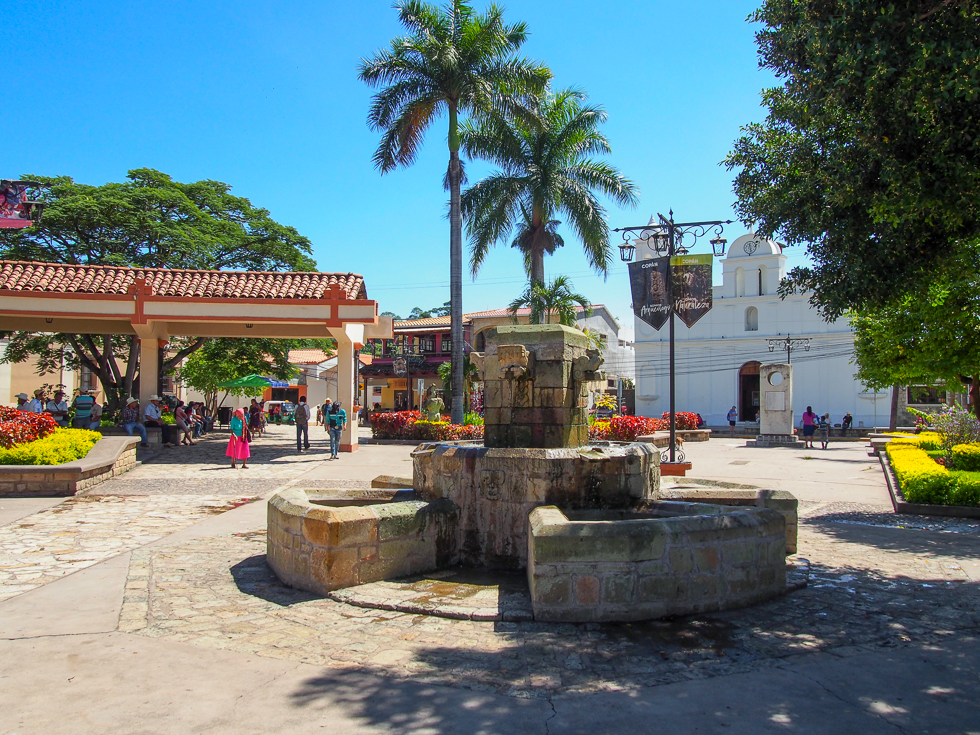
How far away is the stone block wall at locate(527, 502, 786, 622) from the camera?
4.54m

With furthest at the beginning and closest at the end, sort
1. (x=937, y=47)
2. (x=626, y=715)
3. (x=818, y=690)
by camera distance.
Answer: (x=937, y=47) < (x=818, y=690) < (x=626, y=715)

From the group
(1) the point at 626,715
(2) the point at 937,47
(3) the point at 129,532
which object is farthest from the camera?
(3) the point at 129,532

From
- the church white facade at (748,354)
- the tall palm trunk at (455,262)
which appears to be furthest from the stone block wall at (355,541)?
the church white facade at (748,354)

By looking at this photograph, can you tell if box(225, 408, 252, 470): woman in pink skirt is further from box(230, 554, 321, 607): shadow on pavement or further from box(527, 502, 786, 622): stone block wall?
box(527, 502, 786, 622): stone block wall

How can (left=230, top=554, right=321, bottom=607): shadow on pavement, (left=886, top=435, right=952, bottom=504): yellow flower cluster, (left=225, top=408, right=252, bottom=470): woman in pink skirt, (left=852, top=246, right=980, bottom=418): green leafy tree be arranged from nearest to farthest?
(left=230, top=554, right=321, bottom=607): shadow on pavement, (left=886, top=435, right=952, bottom=504): yellow flower cluster, (left=852, top=246, right=980, bottom=418): green leafy tree, (left=225, top=408, right=252, bottom=470): woman in pink skirt

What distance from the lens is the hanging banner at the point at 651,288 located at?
13.1 m

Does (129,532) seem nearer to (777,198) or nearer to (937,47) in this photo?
(777,198)

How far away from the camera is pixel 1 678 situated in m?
3.67

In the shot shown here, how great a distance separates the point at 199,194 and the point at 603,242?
46.1 feet

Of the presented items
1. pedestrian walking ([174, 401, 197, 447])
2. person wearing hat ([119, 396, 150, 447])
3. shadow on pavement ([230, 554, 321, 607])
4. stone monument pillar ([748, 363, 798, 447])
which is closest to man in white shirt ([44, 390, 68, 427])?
pedestrian walking ([174, 401, 197, 447])

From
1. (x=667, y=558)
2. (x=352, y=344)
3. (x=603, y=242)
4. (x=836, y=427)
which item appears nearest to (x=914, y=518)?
(x=667, y=558)

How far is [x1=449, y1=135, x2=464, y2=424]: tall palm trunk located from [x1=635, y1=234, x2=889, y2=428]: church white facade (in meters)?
19.1

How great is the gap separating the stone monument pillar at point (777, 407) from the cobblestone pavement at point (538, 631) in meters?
20.6

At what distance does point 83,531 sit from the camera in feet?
25.9
